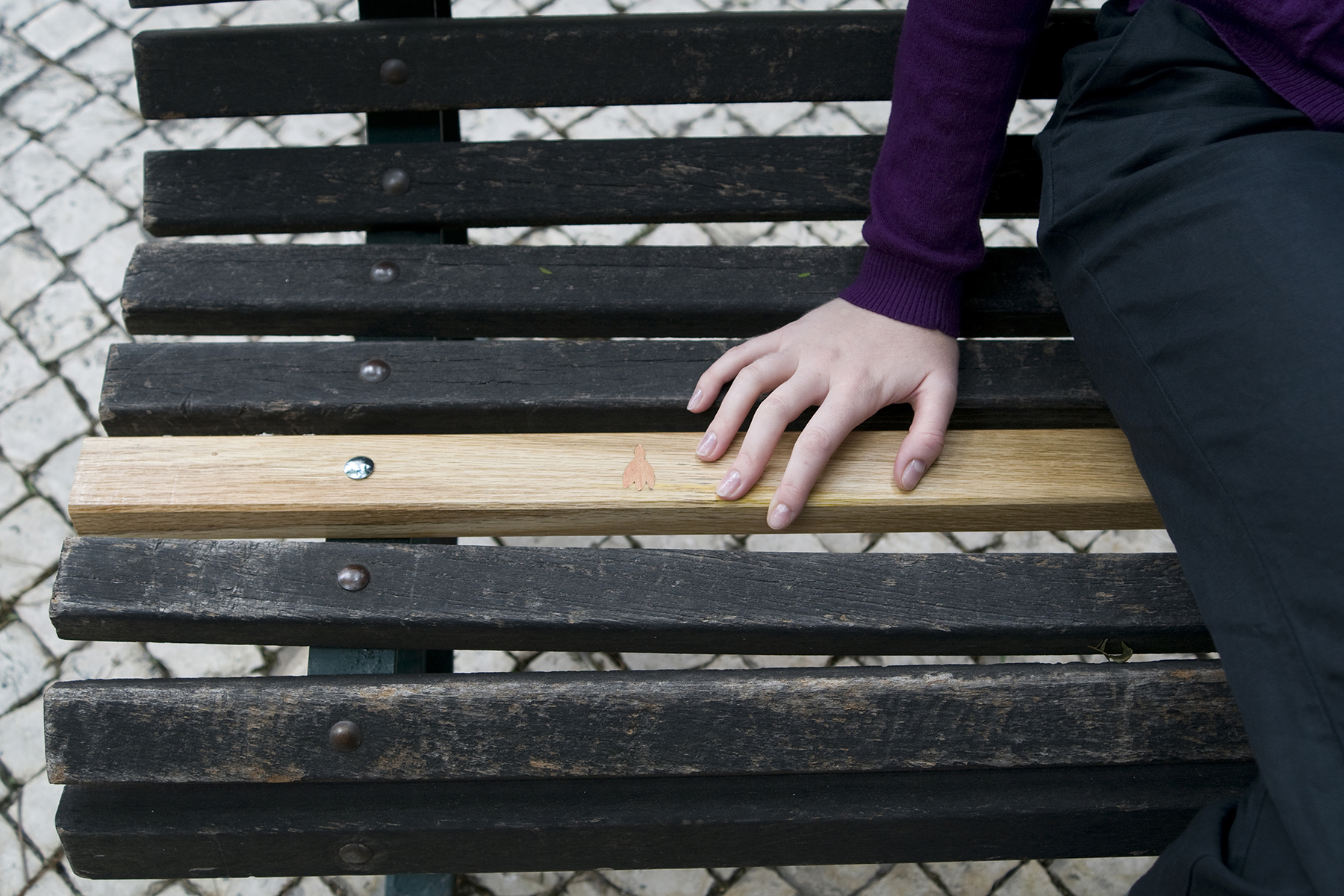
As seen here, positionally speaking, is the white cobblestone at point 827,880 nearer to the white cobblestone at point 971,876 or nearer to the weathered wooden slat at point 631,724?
the white cobblestone at point 971,876

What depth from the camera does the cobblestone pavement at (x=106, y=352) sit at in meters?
2.00

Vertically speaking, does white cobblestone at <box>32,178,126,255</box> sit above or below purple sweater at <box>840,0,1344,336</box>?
below

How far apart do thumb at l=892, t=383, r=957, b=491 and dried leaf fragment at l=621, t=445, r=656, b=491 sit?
29cm

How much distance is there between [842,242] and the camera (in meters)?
2.83

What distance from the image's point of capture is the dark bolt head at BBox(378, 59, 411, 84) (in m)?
1.51

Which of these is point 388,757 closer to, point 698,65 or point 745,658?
point 698,65

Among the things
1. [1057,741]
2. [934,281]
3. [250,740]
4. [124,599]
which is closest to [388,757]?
[250,740]

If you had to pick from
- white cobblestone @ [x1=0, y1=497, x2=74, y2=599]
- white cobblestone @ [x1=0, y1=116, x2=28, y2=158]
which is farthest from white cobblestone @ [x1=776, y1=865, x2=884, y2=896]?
white cobblestone @ [x1=0, y1=116, x2=28, y2=158]

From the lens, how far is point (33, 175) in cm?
284

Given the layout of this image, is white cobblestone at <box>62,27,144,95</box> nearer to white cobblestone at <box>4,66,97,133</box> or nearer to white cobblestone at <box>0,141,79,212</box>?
white cobblestone at <box>4,66,97,133</box>

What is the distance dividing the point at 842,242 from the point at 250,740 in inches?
83.5

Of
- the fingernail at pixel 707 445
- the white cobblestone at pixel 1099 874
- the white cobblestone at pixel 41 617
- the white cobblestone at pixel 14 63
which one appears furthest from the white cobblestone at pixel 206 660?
the white cobblestone at pixel 14 63

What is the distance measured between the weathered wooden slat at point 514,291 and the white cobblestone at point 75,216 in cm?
157

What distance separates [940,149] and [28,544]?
7.00 ft
